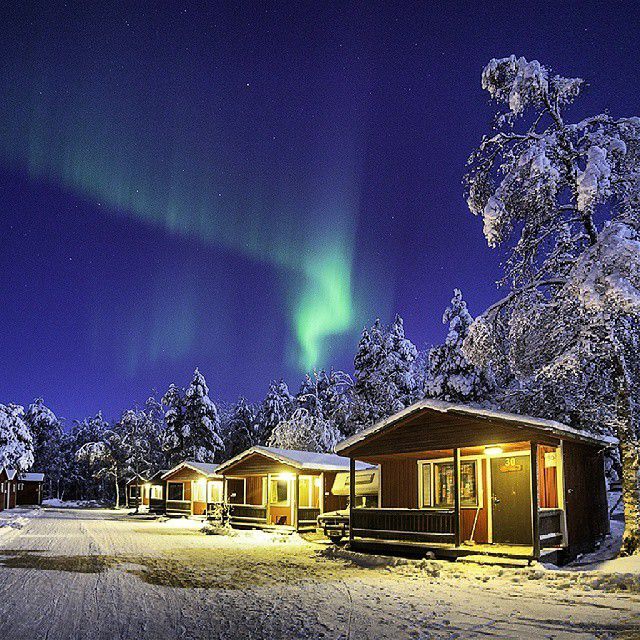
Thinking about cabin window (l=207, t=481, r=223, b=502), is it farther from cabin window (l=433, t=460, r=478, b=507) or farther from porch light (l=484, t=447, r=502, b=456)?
porch light (l=484, t=447, r=502, b=456)

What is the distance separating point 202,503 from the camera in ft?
133

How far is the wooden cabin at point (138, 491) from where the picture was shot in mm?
52531

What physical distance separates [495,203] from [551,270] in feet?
7.70

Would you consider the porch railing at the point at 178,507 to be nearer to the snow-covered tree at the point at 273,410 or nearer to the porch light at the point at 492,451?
the snow-covered tree at the point at 273,410

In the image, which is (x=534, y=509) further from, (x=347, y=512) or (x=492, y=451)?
(x=347, y=512)

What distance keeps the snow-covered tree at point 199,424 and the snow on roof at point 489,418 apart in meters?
38.8

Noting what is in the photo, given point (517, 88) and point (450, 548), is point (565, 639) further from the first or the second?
point (517, 88)

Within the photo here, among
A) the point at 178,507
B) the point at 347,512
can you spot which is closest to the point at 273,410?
the point at 178,507

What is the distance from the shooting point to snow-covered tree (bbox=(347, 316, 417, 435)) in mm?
45469

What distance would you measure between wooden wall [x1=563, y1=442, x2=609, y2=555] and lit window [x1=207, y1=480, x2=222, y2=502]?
24.4m

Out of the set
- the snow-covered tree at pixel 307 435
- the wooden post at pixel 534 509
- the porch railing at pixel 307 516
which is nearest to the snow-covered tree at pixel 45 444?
the snow-covered tree at pixel 307 435

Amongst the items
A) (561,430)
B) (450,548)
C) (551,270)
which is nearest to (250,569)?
(450,548)

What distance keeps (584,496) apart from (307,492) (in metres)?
15.1

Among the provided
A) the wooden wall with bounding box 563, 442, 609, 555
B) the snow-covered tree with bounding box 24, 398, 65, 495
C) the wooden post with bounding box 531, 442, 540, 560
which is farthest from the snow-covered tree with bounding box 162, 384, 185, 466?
the wooden post with bounding box 531, 442, 540, 560
